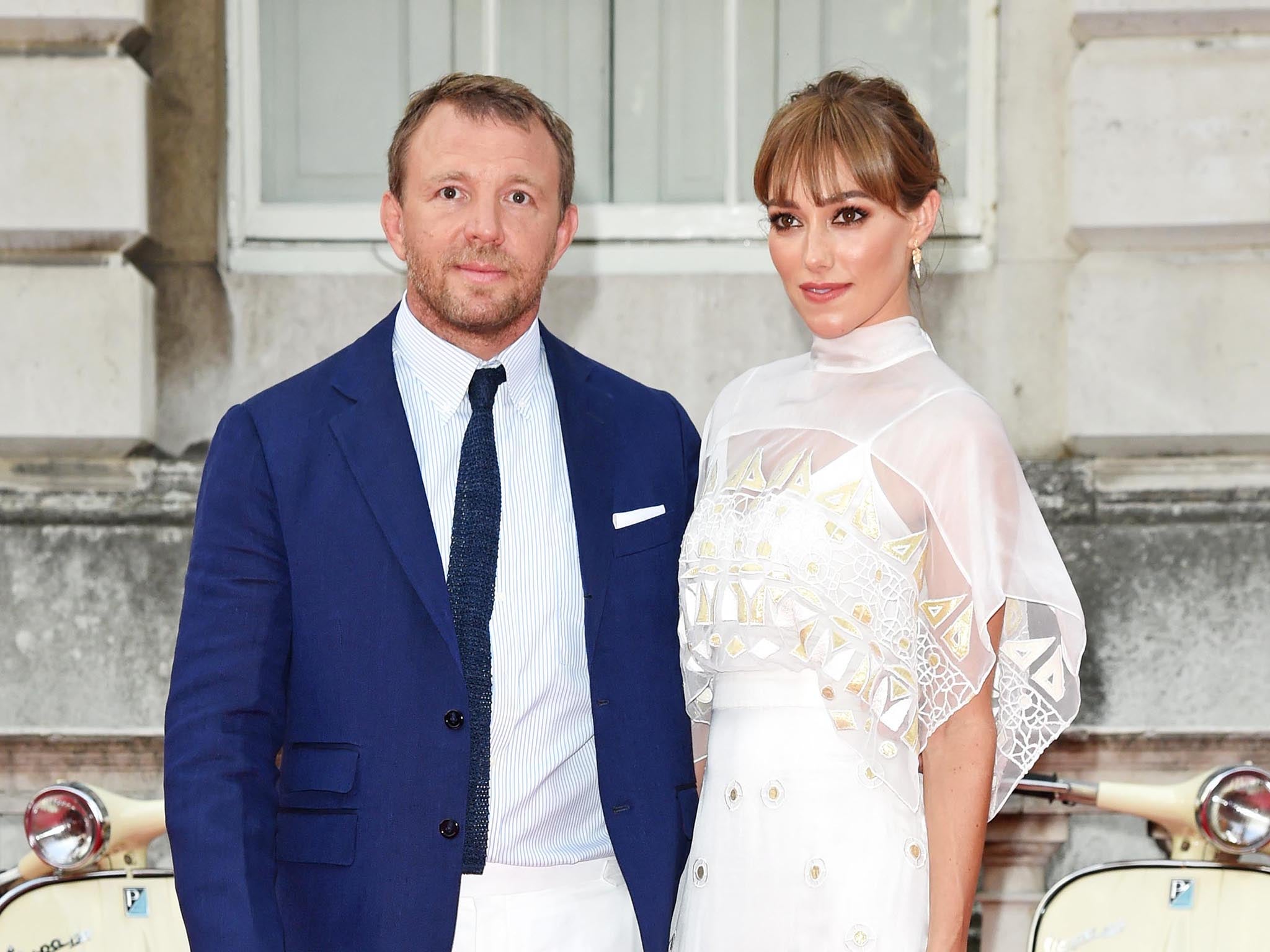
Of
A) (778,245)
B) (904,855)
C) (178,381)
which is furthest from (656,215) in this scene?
(904,855)

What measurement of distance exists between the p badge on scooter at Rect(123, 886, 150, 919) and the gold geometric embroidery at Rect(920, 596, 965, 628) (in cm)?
194

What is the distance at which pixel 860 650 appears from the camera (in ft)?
7.55

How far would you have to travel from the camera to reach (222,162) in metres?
4.65

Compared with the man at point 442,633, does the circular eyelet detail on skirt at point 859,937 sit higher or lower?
lower

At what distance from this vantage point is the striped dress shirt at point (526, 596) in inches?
92.3

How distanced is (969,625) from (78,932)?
2156mm

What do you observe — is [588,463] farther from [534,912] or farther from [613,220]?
[613,220]

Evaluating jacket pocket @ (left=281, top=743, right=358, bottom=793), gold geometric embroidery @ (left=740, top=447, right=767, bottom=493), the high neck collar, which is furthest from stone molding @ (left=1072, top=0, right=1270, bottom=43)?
jacket pocket @ (left=281, top=743, right=358, bottom=793)

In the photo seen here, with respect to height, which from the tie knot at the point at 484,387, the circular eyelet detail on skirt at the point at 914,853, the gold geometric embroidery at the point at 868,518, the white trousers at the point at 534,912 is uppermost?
the tie knot at the point at 484,387

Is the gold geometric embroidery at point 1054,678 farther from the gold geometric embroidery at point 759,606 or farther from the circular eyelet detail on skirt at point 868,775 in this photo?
the gold geometric embroidery at point 759,606

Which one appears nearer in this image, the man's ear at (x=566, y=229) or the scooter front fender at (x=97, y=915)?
the man's ear at (x=566, y=229)

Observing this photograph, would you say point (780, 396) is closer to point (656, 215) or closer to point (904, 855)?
point (904, 855)

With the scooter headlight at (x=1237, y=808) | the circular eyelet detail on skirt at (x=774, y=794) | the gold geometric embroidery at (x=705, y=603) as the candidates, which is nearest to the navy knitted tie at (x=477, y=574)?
the gold geometric embroidery at (x=705, y=603)

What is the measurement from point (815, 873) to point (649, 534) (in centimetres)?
70
